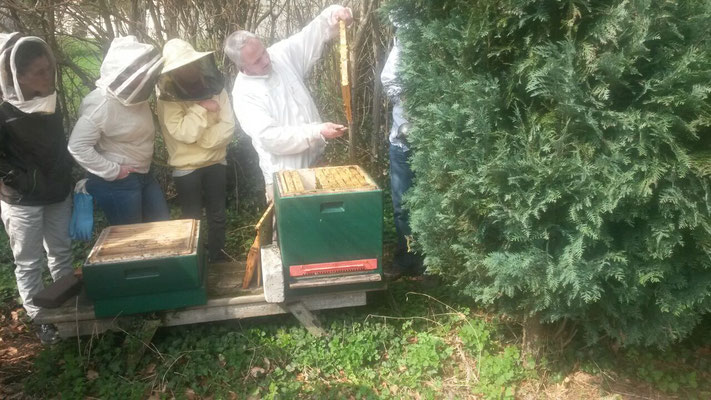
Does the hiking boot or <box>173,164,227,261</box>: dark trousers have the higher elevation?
<box>173,164,227,261</box>: dark trousers

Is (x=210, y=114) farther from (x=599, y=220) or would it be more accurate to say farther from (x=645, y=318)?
(x=645, y=318)

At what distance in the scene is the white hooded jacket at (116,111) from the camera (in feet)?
10.8

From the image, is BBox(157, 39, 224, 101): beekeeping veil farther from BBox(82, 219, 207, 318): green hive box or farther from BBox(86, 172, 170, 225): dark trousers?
BBox(82, 219, 207, 318): green hive box

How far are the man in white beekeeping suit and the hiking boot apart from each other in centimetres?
174

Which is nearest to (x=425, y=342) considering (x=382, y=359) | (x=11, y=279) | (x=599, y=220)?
(x=382, y=359)

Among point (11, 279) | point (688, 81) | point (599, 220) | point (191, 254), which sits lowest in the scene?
point (11, 279)

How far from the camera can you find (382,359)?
11.3 ft

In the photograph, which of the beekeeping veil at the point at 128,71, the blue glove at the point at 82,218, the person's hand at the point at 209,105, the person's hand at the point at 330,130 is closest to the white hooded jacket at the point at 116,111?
the beekeeping veil at the point at 128,71

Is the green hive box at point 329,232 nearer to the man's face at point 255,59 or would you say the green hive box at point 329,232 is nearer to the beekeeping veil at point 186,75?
the man's face at point 255,59

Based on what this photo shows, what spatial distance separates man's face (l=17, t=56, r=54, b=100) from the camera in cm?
304

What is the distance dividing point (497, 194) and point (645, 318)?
3.46 feet

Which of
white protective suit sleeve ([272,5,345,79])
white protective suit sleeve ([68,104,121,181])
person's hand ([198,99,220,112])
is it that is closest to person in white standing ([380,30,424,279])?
white protective suit sleeve ([272,5,345,79])

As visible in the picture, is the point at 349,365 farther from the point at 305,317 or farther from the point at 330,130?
the point at 330,130

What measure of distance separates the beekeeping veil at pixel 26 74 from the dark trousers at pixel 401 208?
2.37m
